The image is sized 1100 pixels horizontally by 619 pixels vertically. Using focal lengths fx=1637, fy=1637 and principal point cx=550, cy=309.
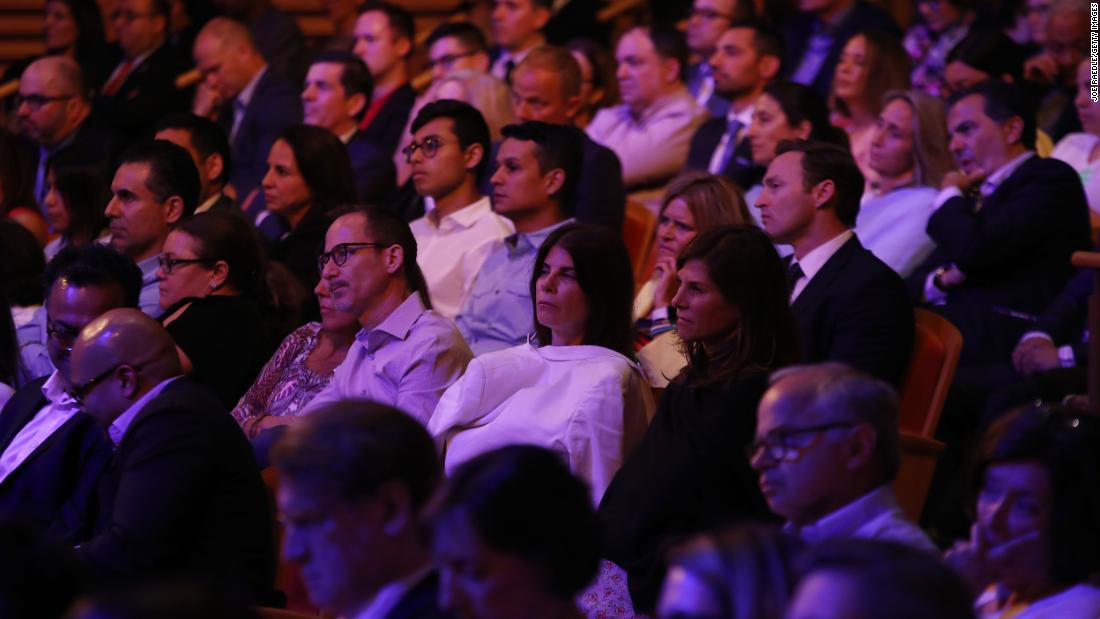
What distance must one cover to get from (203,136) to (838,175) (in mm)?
2330

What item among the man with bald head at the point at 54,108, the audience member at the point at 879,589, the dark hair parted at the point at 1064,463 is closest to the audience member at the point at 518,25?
the man with bald head at the point at 54,108

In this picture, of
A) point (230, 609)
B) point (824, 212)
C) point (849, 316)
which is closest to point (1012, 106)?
point (824, 212)

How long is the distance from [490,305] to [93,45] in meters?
3.84

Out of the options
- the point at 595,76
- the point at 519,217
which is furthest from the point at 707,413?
the point at 595,76

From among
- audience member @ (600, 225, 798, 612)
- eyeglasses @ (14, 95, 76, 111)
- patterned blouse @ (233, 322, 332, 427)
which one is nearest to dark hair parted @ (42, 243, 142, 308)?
patterned blouse @ (233, 322, 332, 427)

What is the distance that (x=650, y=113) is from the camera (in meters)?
6.25

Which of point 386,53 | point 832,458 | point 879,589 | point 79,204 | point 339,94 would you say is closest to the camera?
point 879,589

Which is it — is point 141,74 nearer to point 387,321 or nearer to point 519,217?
point 519,217

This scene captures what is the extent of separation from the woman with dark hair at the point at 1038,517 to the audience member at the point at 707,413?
710mm

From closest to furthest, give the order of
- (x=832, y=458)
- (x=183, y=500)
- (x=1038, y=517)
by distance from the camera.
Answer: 1. (x=1038, y=517)
2. (x=832, y=458)
3. (x=183, y=500)

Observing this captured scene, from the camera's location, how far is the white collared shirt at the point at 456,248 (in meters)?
4.88

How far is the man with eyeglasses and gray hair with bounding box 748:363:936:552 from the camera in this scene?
7.94 feet

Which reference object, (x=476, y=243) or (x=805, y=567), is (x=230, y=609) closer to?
(x=805, y=567)

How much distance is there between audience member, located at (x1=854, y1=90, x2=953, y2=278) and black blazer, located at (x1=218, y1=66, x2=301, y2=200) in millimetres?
2523
